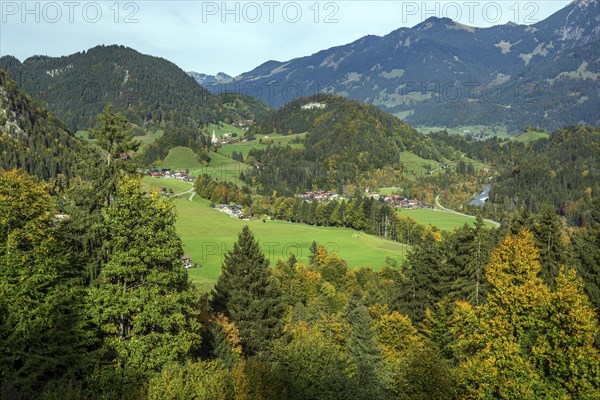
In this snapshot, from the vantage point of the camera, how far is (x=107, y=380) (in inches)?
842

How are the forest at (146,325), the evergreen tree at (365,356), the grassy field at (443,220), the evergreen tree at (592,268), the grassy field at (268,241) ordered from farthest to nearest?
1. the grassy field at (443,220)
2. the grassy field at (268,241)
3. the evergreen tree at (592,268)
4. the evergreen tree at (365,356)
5. the forest at (146,325)

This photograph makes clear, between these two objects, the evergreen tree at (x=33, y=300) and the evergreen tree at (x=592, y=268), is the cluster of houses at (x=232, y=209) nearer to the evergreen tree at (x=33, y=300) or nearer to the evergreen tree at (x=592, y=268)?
the evergreen tree at (x=592, y=268)

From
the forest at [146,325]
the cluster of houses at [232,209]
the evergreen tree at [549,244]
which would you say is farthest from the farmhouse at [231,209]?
the forest at [146,325]

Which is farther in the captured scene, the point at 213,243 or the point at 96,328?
the point at 213,243

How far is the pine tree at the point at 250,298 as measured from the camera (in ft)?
155

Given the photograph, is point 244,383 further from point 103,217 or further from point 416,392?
point 103,217

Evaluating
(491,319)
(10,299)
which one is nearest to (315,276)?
(491,319)

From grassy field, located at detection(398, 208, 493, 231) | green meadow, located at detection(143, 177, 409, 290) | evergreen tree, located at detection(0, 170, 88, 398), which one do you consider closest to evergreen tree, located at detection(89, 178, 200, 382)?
evergreen tree, located at detection(0, 170, 88, 398)

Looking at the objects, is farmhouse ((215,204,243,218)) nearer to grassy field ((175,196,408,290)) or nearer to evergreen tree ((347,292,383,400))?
grassy field ((175,196,408,290))

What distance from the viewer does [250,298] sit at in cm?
4903

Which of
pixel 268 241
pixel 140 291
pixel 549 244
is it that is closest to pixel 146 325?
pixel 140 291

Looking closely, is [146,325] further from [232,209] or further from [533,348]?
[232,209]

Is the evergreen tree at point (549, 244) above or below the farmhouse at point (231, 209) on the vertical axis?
above

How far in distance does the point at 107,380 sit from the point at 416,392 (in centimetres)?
1564
